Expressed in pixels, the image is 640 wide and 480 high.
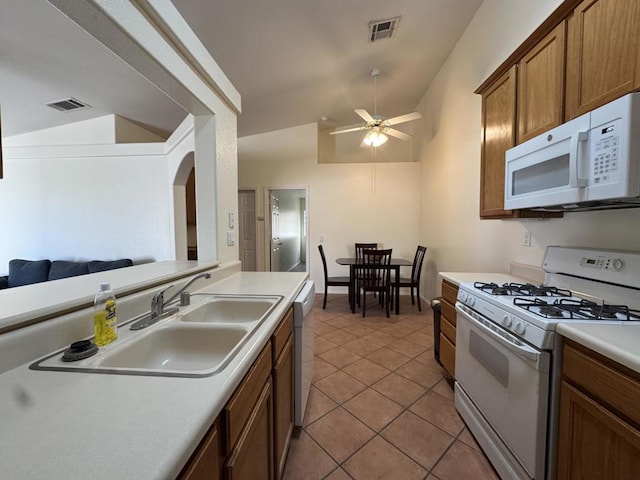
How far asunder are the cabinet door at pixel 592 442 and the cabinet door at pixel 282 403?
1.13m

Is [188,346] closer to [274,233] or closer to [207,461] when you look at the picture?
[207,461]

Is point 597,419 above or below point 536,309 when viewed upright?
below

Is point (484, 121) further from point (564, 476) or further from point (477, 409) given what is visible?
point (564, 476)

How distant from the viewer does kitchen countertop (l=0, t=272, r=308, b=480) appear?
18.4 inches

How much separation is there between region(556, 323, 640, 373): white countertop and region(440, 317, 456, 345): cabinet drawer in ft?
3.45

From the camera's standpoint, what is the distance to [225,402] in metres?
0.70

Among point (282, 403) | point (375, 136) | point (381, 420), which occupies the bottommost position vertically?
point (381, 420)

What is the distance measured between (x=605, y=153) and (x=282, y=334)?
5.11ft

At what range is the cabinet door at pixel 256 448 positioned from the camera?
77cm

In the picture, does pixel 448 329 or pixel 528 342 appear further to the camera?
pixel 448 329

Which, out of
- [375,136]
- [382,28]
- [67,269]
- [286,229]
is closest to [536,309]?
[382,28]

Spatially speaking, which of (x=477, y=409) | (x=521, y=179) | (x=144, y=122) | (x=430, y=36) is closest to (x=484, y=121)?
(x=521, y=179)

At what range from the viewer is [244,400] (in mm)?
837

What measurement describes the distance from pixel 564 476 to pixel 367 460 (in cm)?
87
